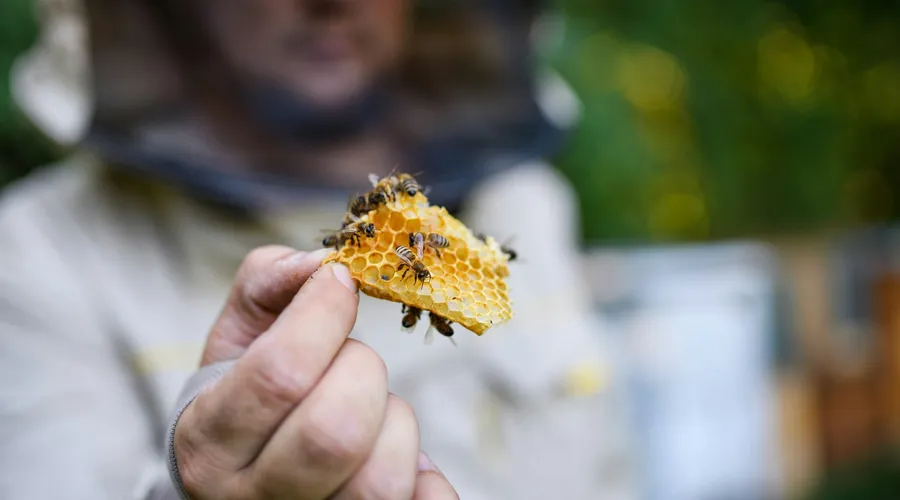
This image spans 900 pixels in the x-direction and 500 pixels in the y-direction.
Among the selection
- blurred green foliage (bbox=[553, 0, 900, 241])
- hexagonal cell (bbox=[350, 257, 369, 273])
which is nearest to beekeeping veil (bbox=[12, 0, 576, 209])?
hexagonal cell (bbox=[350, 257, 369, 273])

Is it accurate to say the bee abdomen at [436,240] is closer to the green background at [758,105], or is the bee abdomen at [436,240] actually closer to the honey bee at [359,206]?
the honey bee at [359,206]

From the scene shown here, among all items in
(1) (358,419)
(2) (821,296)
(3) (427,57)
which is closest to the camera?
(1) (358,419)

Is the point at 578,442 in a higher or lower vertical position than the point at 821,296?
higher

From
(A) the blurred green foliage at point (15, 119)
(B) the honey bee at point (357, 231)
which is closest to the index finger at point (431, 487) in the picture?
(B) the honey bee at point (357, 231)

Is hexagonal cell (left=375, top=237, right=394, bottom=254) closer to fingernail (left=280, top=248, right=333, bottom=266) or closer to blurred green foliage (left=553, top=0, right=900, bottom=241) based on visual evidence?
fingernail (left=280, top=248, right=333, bottom=266)

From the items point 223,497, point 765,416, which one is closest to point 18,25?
point 223,497

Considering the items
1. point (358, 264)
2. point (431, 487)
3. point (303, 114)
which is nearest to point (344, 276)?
point (358, 264)

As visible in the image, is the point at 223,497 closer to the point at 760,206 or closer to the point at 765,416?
the point at 765,416
